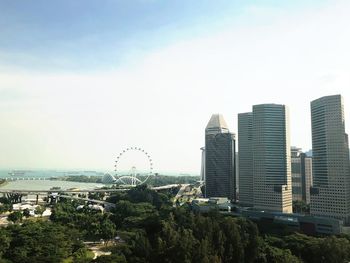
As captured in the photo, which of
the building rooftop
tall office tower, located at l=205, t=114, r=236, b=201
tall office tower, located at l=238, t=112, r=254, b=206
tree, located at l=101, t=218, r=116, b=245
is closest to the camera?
tree, located at l=101, t=218, r=116, b=245

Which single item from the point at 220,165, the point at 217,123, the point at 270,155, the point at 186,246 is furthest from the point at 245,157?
the point at 186,246

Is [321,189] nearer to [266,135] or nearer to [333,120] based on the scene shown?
[333,120]

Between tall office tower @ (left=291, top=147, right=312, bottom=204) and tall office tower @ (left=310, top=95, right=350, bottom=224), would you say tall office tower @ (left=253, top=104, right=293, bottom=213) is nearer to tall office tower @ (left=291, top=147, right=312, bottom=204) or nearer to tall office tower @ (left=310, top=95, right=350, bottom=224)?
tall office tower @ (left=310, top=95, right=350, bottom=224)

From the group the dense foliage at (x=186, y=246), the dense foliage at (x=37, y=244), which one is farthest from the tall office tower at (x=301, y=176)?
→ the dense foliage at (x=37, y=244)

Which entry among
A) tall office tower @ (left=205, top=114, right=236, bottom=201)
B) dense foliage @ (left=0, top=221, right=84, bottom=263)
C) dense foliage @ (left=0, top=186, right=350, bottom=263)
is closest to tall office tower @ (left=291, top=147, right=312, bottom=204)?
tall office tower @ (left=205, top=114, right=236, bottom=201)

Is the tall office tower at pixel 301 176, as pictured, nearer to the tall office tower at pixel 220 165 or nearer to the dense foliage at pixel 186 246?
the tall office tower at pixel 220 165

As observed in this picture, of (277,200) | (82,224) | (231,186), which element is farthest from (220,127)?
(82,224)
